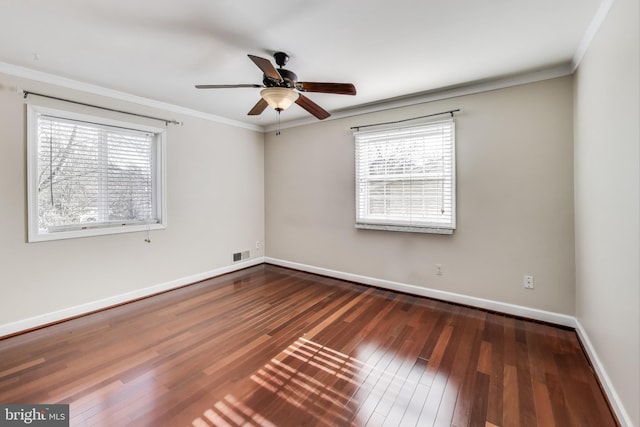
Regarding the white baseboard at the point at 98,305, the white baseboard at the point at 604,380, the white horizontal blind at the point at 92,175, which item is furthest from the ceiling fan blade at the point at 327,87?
the white baseboard at the point at 98,305

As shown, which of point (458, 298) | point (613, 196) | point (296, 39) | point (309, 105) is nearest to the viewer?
point (613, 196)

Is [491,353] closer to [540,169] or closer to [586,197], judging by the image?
[586,197]

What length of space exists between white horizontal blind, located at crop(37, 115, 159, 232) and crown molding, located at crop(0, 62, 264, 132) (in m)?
0.34

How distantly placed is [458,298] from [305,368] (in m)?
2.05

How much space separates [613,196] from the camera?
1.65 m

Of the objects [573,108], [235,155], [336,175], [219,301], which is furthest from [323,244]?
[573,108]

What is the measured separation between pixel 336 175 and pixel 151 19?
2.73m

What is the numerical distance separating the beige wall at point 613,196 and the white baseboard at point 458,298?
342 mm

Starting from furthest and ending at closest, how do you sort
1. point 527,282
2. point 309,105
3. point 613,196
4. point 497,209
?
point 497,209 → point 527,282 → point 309,105 → point 613,196

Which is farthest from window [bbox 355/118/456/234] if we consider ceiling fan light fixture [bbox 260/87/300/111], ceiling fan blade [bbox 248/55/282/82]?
ceiling fan blade [bbox 248/55/282/82]

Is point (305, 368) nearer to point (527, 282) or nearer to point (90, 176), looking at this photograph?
point (527, 282)

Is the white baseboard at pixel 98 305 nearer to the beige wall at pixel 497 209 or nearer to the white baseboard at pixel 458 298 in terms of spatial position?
the white baseboard at pixel 458 298

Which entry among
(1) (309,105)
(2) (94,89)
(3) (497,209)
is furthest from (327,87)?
(2) (94,89)

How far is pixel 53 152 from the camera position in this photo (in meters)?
2.77
